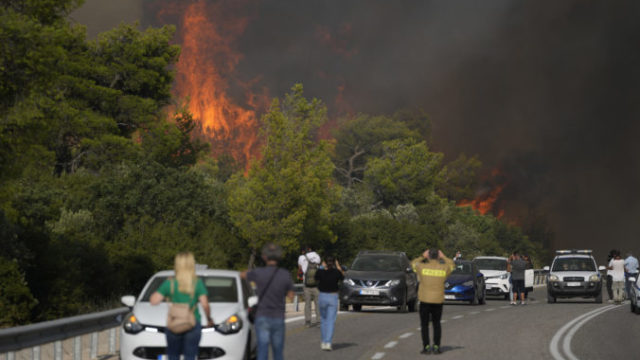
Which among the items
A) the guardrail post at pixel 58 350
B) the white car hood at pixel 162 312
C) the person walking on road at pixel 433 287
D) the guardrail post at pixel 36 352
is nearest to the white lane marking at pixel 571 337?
the person walking on road at pixel 433 287

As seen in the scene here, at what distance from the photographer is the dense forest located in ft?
76.2

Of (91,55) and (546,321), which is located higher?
(91,55)

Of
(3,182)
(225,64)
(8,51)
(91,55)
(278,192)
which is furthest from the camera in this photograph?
(225,64)

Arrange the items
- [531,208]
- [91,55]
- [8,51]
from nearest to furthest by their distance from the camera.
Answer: [8,51] → [91,55] → [531,208]

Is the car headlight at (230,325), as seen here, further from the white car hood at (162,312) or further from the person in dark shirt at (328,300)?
the person in dark shirt at (328,300)

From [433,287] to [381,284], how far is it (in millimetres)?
11619

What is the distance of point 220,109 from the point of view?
13600cm

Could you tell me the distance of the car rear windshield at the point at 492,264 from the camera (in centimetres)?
4050

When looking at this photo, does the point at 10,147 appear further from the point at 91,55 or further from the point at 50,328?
the point at 91,55

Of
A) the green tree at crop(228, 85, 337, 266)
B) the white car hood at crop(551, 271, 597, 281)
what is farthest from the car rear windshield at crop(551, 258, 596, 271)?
the green tree at crop(228, 85, 337, 266)

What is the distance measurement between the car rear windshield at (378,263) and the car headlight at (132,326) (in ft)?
56.3

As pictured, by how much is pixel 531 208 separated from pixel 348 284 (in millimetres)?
101388

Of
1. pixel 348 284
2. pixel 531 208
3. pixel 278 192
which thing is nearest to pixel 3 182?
pixel 348 284

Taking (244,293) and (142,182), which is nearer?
(244,293)
